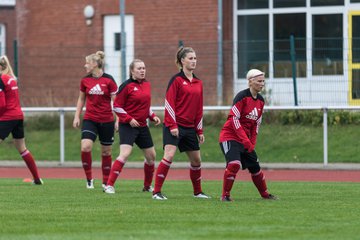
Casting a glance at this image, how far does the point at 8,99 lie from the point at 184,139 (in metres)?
3.79

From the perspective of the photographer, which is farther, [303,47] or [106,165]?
[303,47]

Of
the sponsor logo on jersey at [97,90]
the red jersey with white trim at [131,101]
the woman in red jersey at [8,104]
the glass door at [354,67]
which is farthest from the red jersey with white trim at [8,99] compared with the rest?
the glass door at [354,67]

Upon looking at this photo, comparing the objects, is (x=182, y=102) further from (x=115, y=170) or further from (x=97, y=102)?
(x=97, y=102)

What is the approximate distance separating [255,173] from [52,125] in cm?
1483

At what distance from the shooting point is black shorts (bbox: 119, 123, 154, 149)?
1438cm

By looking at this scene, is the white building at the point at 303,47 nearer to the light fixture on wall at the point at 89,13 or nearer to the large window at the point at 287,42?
the large window at the point at 287,42

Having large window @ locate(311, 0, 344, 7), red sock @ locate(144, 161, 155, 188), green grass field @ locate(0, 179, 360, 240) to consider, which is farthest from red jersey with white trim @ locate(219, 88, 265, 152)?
large window @ locate(311, 0, 344, 7)

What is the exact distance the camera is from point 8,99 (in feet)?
52.7

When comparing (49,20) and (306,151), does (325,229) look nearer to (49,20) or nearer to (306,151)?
(306,151)

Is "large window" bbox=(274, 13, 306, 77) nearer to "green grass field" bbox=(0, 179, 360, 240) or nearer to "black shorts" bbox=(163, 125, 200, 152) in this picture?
"green grass field" bbox=(0, 179, 360, 240)

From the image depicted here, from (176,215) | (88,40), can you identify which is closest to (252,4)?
(88,40)

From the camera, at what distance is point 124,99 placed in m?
14.3

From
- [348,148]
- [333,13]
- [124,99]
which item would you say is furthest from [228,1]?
[124,99]

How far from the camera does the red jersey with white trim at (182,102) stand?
1314 centimetres
